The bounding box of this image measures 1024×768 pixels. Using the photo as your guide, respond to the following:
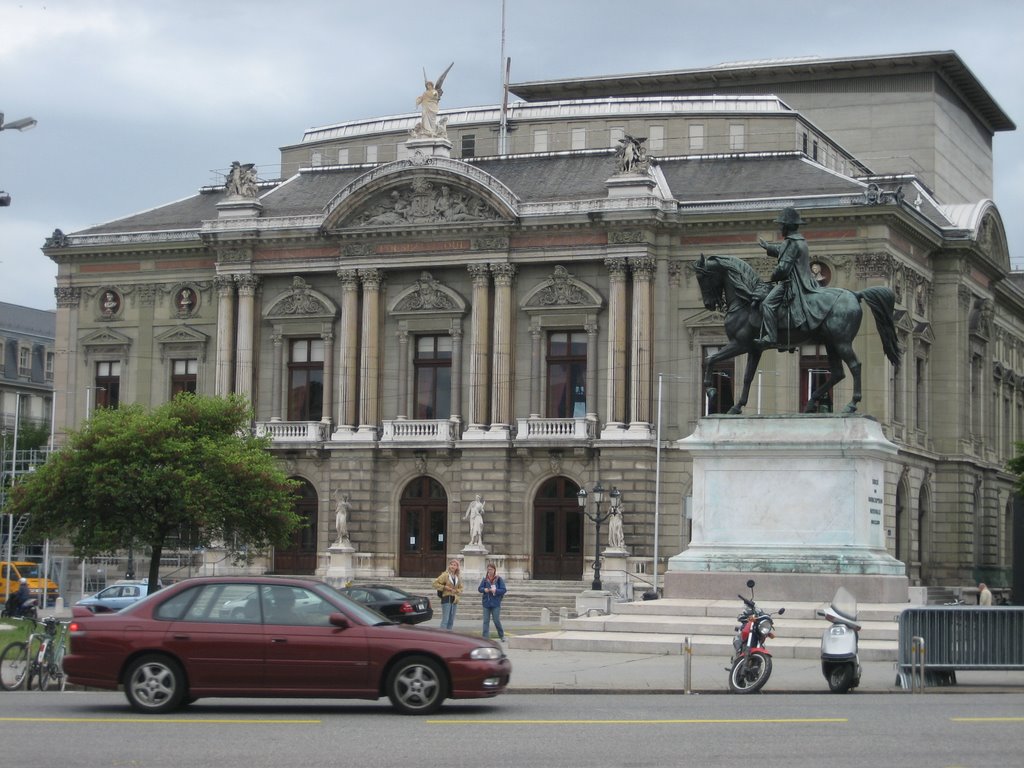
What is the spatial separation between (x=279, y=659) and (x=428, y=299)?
147 ft

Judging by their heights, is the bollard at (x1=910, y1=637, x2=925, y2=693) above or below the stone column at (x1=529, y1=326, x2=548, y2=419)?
below

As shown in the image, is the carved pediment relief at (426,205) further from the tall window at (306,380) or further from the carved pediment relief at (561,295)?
the tall window at (306,380)

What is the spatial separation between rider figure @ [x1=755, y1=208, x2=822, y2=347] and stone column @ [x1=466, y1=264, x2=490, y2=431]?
1245 inches

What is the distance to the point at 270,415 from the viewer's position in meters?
65.8

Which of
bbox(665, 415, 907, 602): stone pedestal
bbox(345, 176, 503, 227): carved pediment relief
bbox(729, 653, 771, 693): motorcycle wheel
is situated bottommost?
bbox(729, 653, 771, 693): motorcycle wheel

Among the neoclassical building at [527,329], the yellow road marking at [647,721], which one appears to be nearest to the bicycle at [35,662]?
the yellow road marking at [647,721]

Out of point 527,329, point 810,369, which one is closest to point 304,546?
point 527,329

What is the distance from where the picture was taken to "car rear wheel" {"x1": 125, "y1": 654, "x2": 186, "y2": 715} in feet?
63.0

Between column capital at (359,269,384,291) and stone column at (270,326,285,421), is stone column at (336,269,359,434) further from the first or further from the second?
stone column at (270,326,285,421)

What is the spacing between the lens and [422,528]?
63344 millimetres

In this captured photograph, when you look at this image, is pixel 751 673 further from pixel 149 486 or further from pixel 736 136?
pixel 736 136

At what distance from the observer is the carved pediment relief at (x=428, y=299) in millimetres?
63375

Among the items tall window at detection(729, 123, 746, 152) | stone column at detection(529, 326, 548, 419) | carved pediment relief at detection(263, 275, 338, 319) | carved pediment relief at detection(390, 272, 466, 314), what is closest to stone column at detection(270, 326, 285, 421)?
carved pediment relief at detection(263, 275, 338, 319)

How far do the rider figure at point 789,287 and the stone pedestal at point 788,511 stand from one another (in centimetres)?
160
